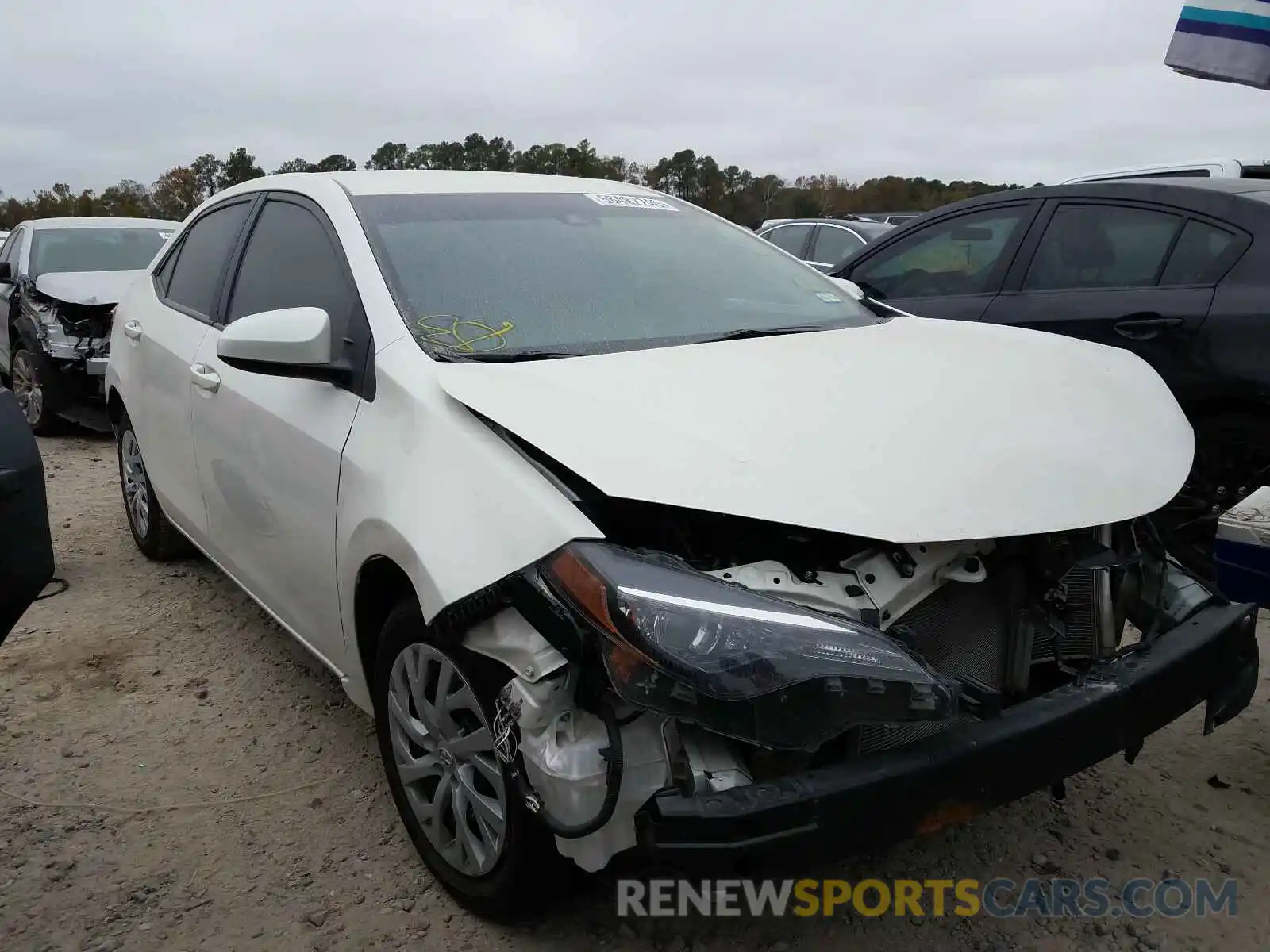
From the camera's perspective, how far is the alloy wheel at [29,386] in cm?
752

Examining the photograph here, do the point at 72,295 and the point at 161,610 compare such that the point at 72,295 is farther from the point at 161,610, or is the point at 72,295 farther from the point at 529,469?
the point at 529,469

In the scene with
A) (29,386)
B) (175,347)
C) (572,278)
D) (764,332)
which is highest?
(572,278)

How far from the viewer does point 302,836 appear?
102 inches

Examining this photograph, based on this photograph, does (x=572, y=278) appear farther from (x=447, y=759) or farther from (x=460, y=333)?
(x=447, y=759)

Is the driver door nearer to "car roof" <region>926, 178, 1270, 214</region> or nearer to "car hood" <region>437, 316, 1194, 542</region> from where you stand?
"car roof" <region>926, 178, 1270, 214</region>

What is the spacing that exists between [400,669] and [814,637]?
1.05 metres

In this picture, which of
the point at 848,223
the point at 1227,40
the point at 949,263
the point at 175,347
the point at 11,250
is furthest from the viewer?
the point at 848,223

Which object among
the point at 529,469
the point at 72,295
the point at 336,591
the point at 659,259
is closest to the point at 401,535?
the point at 529,469

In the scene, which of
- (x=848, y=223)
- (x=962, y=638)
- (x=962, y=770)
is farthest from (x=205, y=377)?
(x=848, y=223)

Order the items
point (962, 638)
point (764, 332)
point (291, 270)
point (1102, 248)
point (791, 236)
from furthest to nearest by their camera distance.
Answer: point (791, 236) → point (1102, 248) → point (291, 270) → point (764, 332) → point (962, 638)

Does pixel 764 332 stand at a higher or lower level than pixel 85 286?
higher

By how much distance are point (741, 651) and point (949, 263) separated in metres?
3.66

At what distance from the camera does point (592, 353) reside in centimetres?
241

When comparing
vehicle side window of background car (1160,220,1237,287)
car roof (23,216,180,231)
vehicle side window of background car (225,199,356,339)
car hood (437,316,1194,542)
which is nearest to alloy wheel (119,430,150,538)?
vehicle side window of background car (225,199,356,339)
